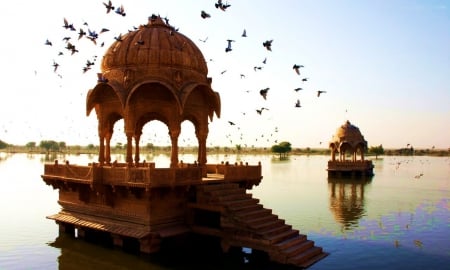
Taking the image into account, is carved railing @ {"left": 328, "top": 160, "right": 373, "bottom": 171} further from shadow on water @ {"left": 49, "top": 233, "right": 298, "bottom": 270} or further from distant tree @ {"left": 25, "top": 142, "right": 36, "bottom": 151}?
distant tree @ {"left": 25, "top": 142, "right": 36, "bottom": 151}

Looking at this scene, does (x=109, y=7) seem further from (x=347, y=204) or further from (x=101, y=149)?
(x=347, y=204)

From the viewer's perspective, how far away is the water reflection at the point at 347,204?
859 inches

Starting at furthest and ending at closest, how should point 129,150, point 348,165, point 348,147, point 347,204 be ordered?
point 348,147, point 348,165, point 347,204, point 129,150

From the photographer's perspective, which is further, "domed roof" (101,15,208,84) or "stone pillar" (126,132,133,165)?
"stone pillar" (126,132,133,165)

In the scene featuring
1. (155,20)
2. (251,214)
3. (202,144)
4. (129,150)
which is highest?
(155,20)

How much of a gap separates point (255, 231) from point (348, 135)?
1619 inches

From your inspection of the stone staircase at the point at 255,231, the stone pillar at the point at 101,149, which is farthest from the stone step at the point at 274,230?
the stone pillar at the point at 101,149

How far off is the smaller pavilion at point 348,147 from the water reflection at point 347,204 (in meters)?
8.85

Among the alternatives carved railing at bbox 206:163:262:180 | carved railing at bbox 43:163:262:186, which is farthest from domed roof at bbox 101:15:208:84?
carved railing at bbox 206:163:262:180

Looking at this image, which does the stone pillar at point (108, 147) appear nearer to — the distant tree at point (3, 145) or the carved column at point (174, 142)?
the carved column at point (174, 142)

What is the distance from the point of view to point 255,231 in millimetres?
13586

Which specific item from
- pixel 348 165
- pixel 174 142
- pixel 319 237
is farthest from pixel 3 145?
pixel 319 237

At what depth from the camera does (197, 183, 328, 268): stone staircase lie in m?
13.1

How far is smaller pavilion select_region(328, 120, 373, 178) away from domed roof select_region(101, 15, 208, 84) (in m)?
36.0
